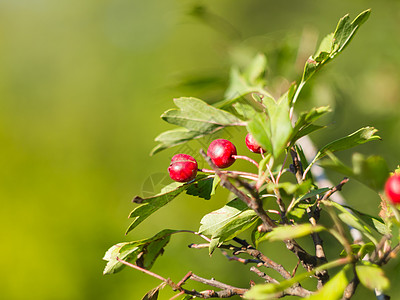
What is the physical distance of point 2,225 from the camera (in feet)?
8.78

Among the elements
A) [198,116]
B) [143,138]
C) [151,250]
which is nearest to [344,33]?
[198,116]

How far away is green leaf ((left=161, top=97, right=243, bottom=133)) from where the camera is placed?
835 mm

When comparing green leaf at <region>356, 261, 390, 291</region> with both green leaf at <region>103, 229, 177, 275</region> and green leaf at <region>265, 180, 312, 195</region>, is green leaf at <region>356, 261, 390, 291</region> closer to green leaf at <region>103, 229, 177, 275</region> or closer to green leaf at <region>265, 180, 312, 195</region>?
green leaf at <region>265, 180, 312, 195</region>

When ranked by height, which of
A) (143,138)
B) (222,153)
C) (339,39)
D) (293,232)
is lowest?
(293,232)

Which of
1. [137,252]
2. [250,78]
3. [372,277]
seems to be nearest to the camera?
[372,277]

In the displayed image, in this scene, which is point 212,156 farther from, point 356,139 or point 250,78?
point 250,78

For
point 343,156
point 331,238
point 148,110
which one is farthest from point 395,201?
point 148,110

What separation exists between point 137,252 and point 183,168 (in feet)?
0.77

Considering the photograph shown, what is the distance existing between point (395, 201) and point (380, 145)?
1.75m

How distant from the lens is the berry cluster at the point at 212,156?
812mm

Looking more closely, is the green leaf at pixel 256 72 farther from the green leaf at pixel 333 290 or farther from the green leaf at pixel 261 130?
the green leaf at pixel 333 290

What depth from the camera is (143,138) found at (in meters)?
3.65

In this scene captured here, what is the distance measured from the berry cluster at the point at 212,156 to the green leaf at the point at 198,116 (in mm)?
40

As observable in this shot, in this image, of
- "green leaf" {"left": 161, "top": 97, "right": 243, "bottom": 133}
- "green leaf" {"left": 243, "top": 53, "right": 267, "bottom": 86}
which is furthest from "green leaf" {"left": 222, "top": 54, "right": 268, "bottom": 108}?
"green leaf" {"left": 161, "top": 97, "right": 243, "bottom": 133}
